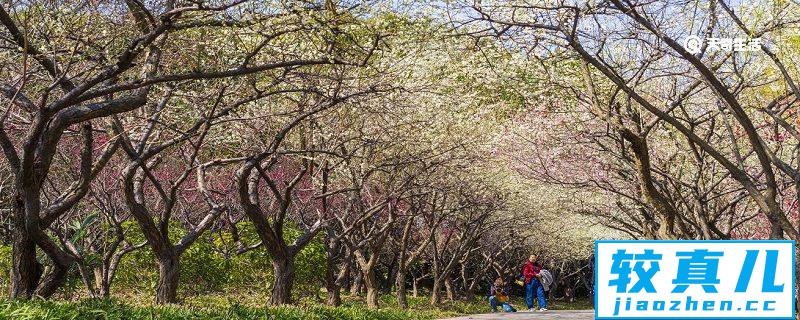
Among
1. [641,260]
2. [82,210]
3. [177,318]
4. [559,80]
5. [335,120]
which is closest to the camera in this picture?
[641,260]

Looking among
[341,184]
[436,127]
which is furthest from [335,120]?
[341,184]

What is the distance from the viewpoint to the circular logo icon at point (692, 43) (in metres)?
11.0

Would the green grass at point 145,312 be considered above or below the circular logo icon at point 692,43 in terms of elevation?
below

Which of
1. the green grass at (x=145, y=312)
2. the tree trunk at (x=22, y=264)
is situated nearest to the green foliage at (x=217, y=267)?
the green grass at (x=145, y=312)

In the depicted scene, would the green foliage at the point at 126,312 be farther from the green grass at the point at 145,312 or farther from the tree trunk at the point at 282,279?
the tree trunk at the point at 282,279

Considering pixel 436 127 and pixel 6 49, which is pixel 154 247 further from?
pixel 436 127

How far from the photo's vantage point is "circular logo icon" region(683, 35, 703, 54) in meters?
11.0

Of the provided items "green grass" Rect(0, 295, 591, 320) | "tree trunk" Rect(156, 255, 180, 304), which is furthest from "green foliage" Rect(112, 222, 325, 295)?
"tree trunk" Rect(156, 255, 180, 304)

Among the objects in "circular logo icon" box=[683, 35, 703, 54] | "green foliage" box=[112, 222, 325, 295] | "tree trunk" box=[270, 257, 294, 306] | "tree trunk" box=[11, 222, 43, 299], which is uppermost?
"circular logo icon" box=[683, 35, 703, 54]

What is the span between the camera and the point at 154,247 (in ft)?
48.1

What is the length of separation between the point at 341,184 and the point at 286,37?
9894 mm

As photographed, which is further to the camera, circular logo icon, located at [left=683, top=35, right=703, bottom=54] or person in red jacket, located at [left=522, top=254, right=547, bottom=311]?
person in red jacket, located at [left=522, top=254, right=547, bottom=311]

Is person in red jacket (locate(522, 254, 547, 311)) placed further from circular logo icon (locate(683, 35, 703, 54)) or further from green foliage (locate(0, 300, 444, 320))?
circular logo icon (locate(683, 35, 703, 54))

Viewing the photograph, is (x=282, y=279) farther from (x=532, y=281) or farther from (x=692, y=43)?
(x=532, y=281)
